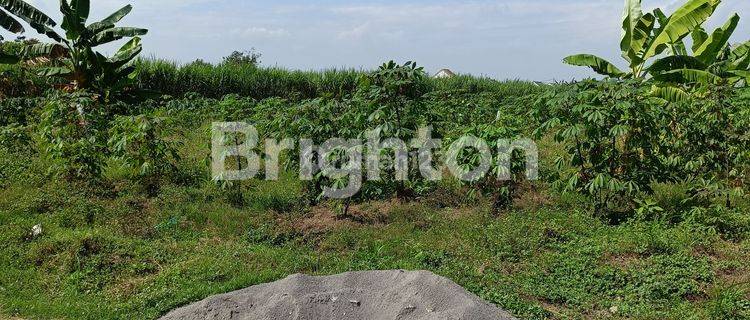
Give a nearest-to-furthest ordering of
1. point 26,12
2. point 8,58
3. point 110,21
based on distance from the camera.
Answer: point 26,12 → point 8,58 → point 110,21

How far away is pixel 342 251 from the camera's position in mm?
5770

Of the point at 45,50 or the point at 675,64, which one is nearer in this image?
the point at 675,64

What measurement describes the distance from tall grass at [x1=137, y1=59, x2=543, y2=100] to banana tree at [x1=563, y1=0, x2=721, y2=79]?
3.39 meters

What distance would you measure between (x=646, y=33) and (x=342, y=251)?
825 centimetres

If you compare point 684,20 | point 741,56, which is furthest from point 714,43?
point 684,20

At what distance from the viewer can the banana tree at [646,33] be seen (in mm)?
10969

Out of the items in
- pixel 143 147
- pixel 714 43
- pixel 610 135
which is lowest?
pixel 143 147

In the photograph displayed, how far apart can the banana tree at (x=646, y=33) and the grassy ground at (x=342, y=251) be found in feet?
18.1

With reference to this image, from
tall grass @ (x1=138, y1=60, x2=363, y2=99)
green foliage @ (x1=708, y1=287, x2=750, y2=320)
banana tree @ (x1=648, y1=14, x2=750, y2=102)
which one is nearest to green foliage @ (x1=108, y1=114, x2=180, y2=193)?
green foliage @ (x1=708, y1=287, x2=750, y2=320)

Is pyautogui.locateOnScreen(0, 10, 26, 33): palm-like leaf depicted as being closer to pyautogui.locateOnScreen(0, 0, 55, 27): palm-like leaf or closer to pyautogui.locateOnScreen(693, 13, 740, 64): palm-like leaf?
pyautogui.locateOnScreen(0, 0, 55, 27): palm-like leaf

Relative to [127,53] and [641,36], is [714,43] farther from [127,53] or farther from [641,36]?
[127,53]

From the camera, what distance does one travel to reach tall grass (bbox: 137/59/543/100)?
51.6 ft

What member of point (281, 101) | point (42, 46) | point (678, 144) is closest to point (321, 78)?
point (42, 46)

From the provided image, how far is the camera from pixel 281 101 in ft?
27.5
